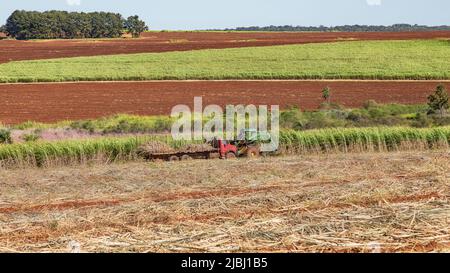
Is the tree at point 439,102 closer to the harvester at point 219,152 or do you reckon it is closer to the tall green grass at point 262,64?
the harvester at point 219,152

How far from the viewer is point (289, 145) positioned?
15133 mm

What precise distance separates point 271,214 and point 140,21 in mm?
114458

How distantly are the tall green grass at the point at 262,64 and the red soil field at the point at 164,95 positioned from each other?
127 inches

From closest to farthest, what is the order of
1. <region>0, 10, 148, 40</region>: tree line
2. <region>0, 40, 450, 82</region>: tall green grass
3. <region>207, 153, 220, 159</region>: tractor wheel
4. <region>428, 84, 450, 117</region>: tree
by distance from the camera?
<region>207, 153, 220, 159</region>: tractor wheel → <region>428, 84, 450, 117</region>: tree → <region>0, 40, 450, 82</region>: tall green grass → <region>0, 10, 148, 40</region>: tree line

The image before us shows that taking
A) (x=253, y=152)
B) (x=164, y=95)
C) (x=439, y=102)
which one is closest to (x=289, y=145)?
(x=253, y=152)

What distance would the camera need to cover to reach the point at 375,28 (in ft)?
619

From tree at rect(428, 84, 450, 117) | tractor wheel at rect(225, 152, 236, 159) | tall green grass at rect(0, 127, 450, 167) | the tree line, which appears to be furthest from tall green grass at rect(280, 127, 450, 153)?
the tree line

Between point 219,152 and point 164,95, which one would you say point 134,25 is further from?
point 219,152

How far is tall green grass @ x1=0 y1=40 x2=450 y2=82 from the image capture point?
46156mm

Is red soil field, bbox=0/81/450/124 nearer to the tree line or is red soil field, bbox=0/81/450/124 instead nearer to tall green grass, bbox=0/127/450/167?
tall green grass, bbox=0/127/450/167

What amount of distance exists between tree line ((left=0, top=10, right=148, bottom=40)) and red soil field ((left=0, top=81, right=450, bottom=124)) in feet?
233

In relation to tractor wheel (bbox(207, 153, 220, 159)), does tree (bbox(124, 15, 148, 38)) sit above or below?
above

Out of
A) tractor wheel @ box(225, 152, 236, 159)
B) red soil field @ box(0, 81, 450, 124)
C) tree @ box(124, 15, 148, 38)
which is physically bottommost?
red soil field @ box(0, 81, 450, 124)

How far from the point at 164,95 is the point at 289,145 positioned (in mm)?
21696
